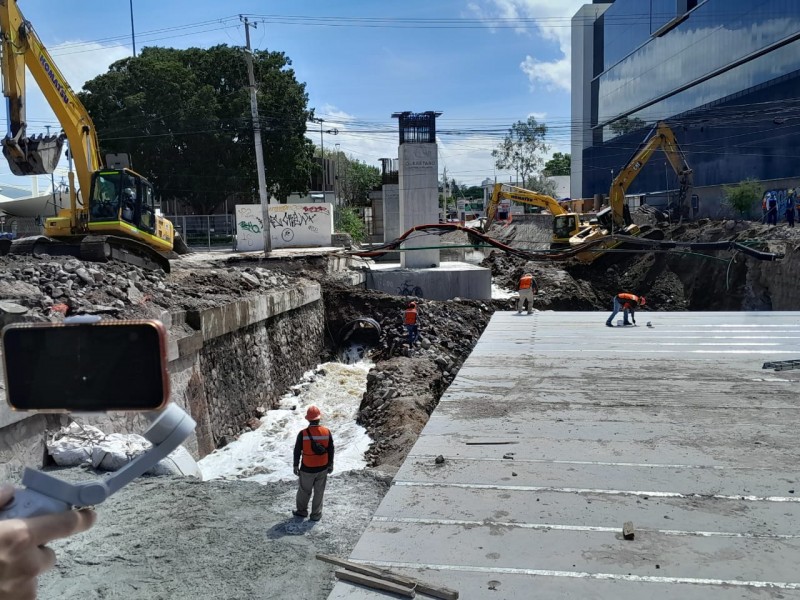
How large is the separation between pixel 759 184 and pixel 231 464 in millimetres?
36118

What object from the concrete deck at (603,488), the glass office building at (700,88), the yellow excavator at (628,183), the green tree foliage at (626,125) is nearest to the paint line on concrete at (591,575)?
the concrete deck at (603,488)

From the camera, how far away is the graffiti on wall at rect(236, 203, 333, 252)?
34094mm

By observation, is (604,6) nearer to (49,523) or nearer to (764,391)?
(764,391)

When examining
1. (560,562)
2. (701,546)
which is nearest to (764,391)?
(701,546)

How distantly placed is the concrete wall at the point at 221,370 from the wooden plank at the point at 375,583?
559 cm

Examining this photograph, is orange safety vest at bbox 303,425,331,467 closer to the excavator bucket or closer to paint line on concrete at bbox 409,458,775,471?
paint line on concrete at bbox 409,458,775,471

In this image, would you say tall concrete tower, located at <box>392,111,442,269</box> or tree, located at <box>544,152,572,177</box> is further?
tree, located at <box>544,152,572,177</box>

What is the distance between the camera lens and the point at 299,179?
142 ft

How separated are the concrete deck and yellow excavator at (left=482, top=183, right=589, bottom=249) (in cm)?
2131

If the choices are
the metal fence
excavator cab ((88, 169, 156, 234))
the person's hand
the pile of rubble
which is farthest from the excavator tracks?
the metal fence

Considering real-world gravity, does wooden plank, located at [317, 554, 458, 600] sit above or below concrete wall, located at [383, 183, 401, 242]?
below

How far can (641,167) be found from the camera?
29.8 meters

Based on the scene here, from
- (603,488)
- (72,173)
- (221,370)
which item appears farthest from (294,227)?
(603,488)

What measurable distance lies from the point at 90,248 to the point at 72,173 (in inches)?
77.3
